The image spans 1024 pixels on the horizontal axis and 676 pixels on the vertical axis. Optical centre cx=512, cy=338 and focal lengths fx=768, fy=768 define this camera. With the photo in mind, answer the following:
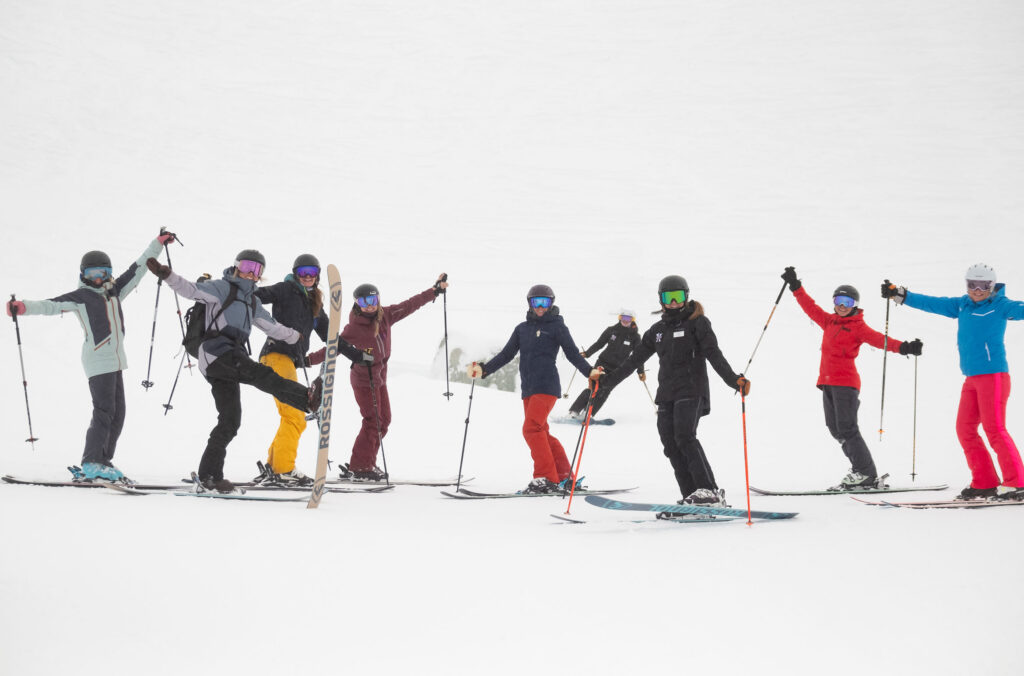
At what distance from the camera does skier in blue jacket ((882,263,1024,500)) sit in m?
6.29

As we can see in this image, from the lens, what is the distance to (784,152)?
41.6m

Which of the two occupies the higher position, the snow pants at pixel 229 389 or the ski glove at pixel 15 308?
the ski glove at pixel 15 308

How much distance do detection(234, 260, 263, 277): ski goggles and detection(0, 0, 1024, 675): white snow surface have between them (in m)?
1.98

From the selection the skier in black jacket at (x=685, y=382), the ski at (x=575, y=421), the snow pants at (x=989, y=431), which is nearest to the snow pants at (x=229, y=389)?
the skier in black jacket at (x=685, y=382)

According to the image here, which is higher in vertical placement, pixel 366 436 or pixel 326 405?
pixel 326 405

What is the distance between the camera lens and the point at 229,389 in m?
6.25

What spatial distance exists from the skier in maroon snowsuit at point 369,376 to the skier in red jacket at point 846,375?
3.96 meters

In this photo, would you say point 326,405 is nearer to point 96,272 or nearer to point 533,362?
point 533,362

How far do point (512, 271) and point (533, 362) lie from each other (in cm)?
2409

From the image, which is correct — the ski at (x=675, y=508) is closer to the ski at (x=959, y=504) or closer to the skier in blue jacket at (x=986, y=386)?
the ski at (x=959, y=504)

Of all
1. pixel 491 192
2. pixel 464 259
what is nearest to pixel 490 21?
pixel 491 192

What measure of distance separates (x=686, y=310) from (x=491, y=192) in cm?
3482

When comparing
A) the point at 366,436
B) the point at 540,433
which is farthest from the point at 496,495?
the point at 366,436

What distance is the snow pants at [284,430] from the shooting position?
726 centimetres
